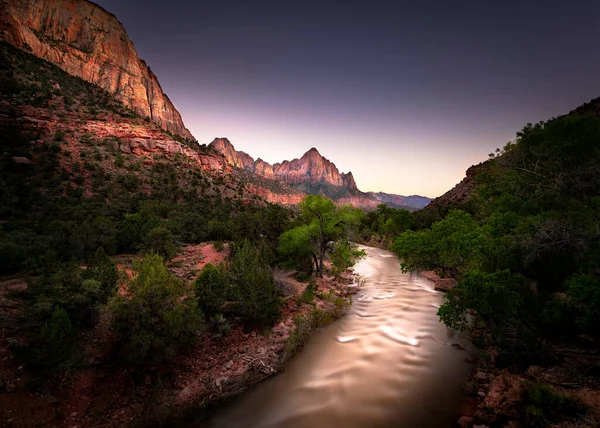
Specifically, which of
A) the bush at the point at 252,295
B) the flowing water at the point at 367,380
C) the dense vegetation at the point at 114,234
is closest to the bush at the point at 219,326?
the dense vegetation at the point at 114,234

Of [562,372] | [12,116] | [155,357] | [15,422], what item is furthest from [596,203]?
[12,116]

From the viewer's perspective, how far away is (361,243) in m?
60.9

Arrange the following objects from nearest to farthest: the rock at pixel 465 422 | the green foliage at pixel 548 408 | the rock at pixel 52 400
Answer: the rock at pixel 52 400 < the green foliage at pixel 548 408 < the rock at pixel 465 422

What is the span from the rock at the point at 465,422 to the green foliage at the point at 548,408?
1420 millimetres

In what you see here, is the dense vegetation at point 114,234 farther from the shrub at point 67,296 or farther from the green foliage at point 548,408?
the green foliage at point 548,408

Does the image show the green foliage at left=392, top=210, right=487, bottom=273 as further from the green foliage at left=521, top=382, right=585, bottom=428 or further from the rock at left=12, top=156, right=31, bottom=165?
the rock at left=12, top=156, right=31, bottom=165

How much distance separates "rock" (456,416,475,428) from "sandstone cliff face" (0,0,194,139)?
7652 centimetres

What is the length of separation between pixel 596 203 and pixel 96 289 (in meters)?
18.7

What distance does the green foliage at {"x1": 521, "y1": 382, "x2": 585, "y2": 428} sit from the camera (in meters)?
6.91

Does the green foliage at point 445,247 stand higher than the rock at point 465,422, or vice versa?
the green foliage at point 445,247

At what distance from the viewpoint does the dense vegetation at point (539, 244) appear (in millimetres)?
9203

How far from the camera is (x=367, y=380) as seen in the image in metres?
10.6

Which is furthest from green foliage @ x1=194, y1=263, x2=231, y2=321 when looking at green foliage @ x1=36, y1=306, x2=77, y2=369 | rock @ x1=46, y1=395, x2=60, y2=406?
rock @ x1=46, y1=395, x2=60, y2=406

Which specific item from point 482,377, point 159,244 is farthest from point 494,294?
point 159,244
